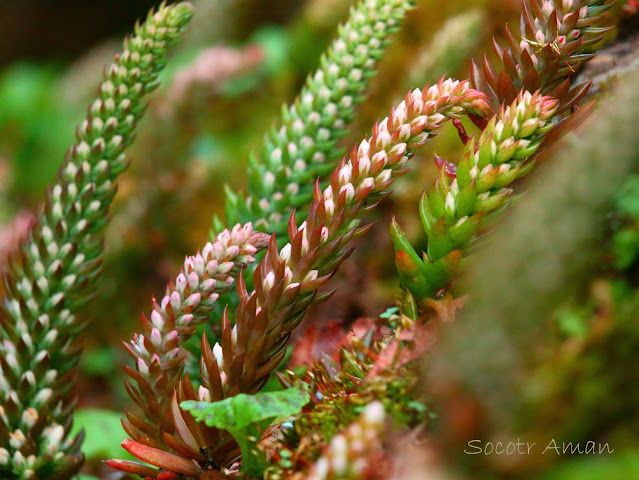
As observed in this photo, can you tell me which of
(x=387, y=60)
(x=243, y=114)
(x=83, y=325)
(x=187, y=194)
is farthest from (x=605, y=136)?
(x=243, y=114)

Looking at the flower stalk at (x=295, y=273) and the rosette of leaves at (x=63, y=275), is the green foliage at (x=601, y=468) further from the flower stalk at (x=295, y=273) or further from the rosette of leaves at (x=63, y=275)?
the rosette of leaves at (x=63, y=275)

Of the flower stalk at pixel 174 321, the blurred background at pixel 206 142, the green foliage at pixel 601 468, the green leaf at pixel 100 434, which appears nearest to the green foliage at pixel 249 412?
the flower stalk at pixel 174 321

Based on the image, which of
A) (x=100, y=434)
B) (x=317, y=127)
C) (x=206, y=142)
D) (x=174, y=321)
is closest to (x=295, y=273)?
(x=174, y=321)

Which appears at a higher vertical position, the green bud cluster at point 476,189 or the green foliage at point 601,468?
the green bud cluster at point 476,189

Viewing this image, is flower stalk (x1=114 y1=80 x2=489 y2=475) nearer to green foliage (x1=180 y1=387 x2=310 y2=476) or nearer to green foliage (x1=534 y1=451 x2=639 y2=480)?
green foliage (x1=180 y1=387 x2=310 y2=476)

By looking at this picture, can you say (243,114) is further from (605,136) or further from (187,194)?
(605,136)

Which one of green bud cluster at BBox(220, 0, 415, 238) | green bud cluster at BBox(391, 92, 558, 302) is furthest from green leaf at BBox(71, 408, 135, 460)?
green bud cluster at BBox(391, 92, 558, 302)

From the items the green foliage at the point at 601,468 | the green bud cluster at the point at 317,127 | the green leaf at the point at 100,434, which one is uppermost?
the green bud cluster at the point at 317,127
